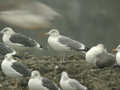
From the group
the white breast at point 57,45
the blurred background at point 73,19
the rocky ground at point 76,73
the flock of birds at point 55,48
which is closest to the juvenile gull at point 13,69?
the flock of birds at point 55,48

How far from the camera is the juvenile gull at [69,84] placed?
7398 millimetres

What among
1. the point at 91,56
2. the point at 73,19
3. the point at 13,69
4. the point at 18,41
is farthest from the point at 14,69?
the point at 73,19

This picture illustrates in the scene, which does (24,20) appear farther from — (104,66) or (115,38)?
(104,66)

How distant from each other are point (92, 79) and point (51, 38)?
4.89ft

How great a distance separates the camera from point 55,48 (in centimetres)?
903

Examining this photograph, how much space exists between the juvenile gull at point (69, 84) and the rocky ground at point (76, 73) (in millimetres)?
376

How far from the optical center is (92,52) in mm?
8352

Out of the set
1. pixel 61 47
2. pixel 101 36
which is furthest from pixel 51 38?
pixel 101 36

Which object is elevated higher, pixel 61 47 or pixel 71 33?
pixel 71 33

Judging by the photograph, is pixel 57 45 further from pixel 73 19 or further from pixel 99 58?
pixel 73 19

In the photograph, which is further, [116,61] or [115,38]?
[115,38]

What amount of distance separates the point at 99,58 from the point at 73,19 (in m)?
4.11

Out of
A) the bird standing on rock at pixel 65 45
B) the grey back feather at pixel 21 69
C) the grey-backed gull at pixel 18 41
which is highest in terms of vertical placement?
the grey-backed gull at pixel 18 41

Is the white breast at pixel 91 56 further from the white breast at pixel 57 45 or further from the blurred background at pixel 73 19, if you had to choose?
the blurred background at pixel 73 19
